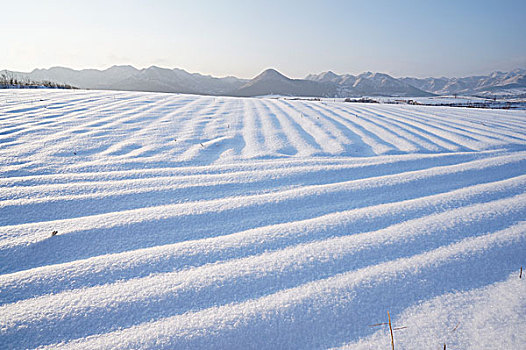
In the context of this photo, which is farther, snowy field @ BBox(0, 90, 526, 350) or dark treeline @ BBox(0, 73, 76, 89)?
dark treeline @ BBox(0, 73, 76, 89)

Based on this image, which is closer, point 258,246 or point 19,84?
point 258,246

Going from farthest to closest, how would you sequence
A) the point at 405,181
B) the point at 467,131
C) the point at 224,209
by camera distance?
the point at 467,131 < the point at 405,181 < the point at 224,209

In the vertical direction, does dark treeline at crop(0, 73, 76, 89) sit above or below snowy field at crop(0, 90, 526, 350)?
above

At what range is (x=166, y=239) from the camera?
101 centimetres

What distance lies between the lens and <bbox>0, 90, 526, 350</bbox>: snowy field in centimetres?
67

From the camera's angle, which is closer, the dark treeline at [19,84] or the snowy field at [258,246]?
the snowy field at [258,246]

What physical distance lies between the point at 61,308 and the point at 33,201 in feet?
2.55

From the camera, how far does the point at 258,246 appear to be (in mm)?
965

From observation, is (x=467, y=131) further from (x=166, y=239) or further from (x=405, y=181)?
(x=166, y=239)

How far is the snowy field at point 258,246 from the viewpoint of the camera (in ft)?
2.19

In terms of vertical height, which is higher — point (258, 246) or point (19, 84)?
point (19, 84)

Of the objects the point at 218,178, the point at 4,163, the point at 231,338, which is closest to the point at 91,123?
the point at 4,163

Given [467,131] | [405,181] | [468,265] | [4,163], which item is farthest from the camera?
[467,131]

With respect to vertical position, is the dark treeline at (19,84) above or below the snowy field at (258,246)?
above
